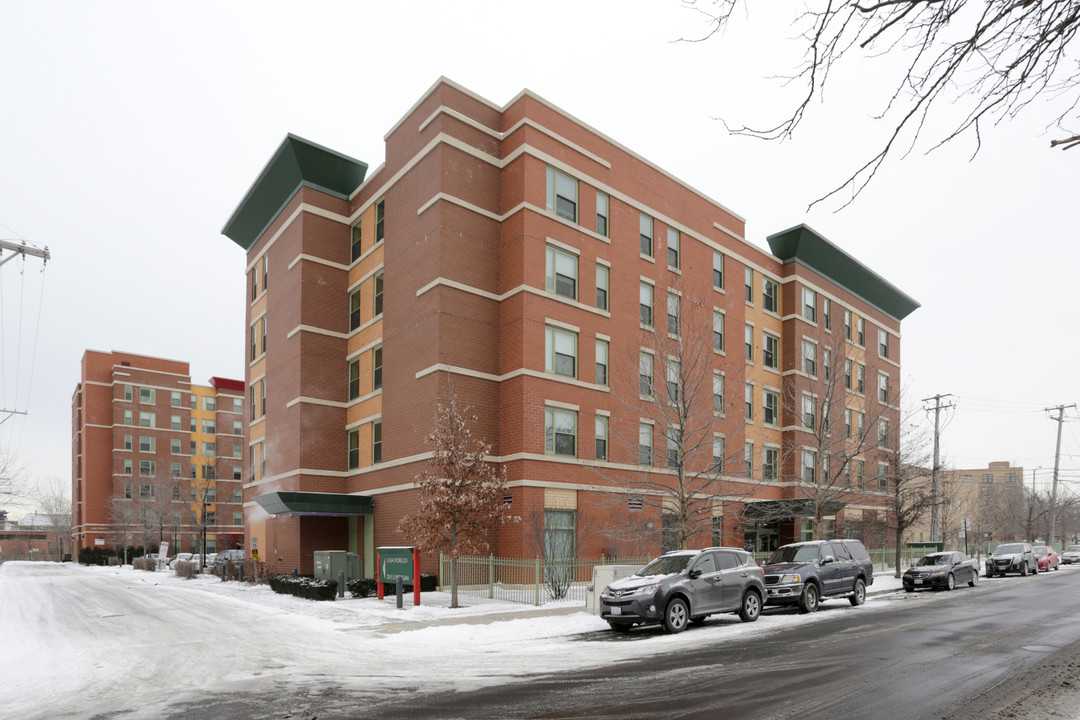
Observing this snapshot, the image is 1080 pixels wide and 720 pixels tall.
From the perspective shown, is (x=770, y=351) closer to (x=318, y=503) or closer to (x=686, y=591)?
(x=318, y=503)

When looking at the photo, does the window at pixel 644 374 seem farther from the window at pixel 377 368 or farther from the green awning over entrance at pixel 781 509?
the window at pixel 377 368

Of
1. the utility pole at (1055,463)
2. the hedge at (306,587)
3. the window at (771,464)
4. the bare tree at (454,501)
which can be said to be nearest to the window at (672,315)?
the window at (771,464)

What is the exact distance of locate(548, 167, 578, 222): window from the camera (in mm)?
30797

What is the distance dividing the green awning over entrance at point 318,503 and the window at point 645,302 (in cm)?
1436

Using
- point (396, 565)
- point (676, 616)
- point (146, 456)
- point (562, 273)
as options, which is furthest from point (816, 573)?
point (146, 456)

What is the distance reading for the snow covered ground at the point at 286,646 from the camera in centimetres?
1134

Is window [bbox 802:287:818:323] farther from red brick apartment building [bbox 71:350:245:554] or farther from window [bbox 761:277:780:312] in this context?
red brick apartment building [bbox 71:350:245:554]

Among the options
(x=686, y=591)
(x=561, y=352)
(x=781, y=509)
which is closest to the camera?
(x=686, y=591)

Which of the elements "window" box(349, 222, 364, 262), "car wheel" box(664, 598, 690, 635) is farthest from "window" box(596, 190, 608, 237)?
"car wheel" box(664, 598, 690, 635)

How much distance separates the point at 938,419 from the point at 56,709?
46475mm

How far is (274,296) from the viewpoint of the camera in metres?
38.8

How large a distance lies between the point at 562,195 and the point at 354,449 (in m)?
14.8

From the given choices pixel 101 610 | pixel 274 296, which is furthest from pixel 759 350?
pixel 101 610

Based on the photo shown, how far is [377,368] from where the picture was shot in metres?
33.5
